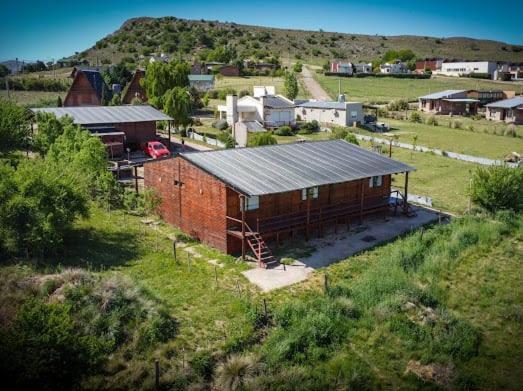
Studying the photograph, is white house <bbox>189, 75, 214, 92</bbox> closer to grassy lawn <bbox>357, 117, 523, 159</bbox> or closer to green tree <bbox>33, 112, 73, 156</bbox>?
grassy lawn <bbox>357, 117, 523, 159</bbox>

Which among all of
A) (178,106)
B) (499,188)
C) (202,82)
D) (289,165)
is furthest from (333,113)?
(289,165)

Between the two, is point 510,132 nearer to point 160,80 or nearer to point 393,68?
point 160,80

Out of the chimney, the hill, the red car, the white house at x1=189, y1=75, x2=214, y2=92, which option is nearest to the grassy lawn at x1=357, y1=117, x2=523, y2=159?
the chimney

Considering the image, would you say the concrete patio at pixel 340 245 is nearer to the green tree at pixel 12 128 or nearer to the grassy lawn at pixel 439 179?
the grassy lawn at pixel 439 179

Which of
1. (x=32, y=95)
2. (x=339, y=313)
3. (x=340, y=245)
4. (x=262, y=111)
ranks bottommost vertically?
(x=340, y=245)

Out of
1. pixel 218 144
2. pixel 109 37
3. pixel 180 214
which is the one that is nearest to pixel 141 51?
pixel 109 37

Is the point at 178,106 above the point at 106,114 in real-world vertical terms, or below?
above

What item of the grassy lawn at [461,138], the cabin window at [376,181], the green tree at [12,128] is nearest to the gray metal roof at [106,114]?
the green tree at [12,128]
